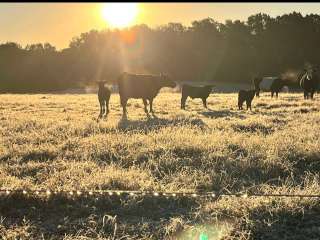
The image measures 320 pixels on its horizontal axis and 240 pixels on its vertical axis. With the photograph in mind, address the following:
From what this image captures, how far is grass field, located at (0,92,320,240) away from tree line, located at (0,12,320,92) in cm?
6173

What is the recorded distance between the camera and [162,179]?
8273 mm

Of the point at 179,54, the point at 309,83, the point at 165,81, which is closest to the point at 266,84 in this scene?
the point at 309,83

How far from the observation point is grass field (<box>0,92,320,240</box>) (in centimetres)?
622

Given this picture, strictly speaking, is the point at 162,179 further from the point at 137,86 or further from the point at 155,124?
the point at 137,86

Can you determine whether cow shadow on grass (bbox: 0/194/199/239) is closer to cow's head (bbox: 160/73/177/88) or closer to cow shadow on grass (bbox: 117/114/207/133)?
cow shadow on grass (bbox: 117/114/207/133)

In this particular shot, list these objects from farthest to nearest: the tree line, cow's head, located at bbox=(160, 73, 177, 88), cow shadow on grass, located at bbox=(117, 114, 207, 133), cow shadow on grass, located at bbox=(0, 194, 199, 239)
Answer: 1. the tree line
2. cow's head, located at bbox=(160, 73, 177, 88)
3. cow shadow on grass, located at bbox=(117, 114, 207, 133)
4. cow shadow on grass, located at bbox=(0, 194, 199, 239)

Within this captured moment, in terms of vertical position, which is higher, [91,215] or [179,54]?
[179,54]

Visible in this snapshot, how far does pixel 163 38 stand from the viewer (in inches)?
3556

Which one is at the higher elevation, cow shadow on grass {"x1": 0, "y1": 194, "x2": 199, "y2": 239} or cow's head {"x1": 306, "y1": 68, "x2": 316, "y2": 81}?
cow's head {"x1": 306, "y1": 68, "x2": 316, "y2": 81}

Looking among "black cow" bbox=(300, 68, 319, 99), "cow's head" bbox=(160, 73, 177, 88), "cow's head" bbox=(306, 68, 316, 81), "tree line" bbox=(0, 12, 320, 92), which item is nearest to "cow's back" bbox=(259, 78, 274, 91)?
"cow's head" bbox=(306, 68, 316, 81)

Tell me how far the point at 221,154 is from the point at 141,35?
85221 mm

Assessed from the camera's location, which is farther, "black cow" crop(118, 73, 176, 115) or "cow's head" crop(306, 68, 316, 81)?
"cow's head" crop(306, 68, 316, 81)

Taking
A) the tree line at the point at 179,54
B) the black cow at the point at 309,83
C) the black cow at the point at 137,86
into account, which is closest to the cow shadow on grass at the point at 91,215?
the black cow at the point at 137,86

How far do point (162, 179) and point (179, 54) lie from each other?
79217 millimetres
